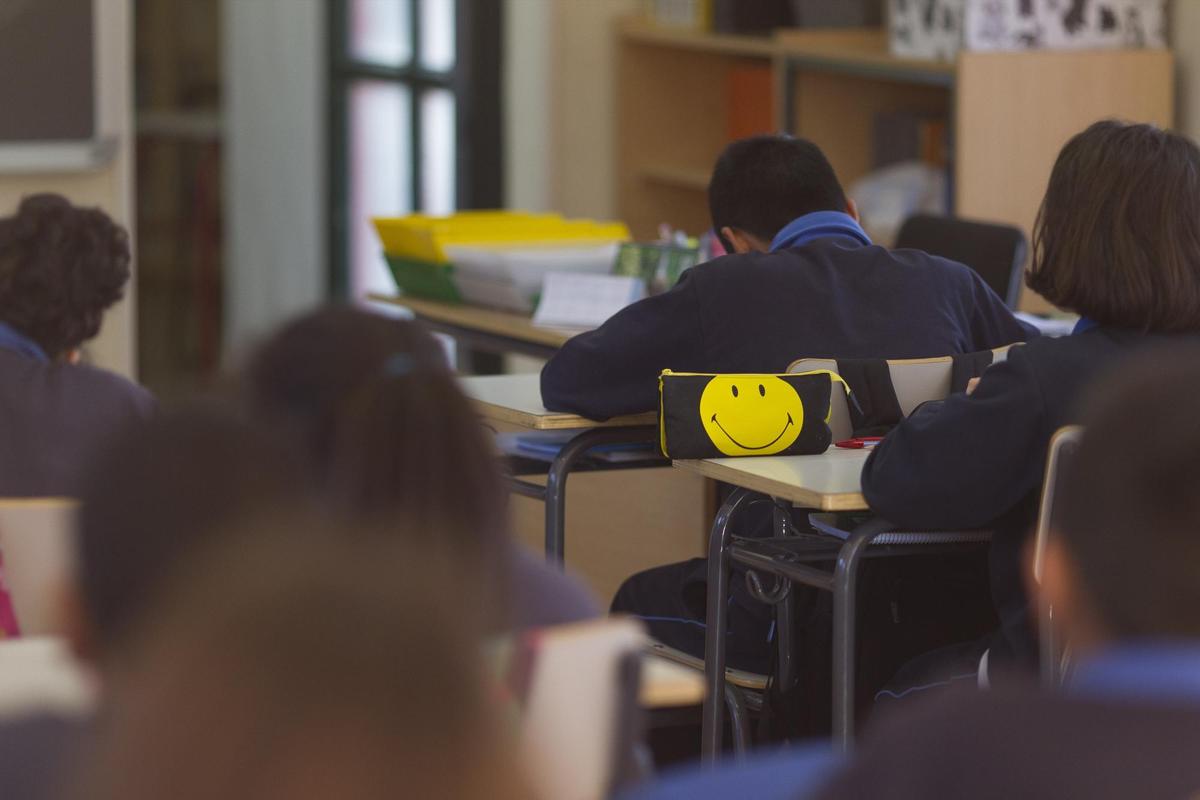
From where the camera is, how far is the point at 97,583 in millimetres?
1033

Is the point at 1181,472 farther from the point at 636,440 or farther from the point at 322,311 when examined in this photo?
the point at 636,440

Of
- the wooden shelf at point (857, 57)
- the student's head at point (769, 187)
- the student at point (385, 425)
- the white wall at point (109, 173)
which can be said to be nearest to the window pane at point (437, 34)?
the wooden shelf at point (857, 57)

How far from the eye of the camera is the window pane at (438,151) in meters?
5.95

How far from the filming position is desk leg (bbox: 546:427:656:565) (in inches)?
114

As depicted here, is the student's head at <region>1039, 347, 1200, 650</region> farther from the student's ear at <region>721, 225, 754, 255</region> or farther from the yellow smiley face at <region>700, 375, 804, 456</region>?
the student's ear at <region>721, 225, 754, 255</region>

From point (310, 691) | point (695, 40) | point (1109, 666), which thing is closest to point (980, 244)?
point (695, 40)

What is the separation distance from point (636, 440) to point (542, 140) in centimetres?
316

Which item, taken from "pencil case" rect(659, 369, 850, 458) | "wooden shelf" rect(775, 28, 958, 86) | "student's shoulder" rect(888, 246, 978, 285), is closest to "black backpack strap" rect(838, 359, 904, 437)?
"pencil case" rect(659, 369, 850, 458)

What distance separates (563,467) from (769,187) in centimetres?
62

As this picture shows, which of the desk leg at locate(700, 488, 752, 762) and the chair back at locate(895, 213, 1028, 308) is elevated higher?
the chair back at locate(895, 213, 1028, 308)

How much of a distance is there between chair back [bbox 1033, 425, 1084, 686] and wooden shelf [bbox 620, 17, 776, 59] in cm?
324

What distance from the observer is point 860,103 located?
5246mm

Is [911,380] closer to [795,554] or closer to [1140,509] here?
[795,554]

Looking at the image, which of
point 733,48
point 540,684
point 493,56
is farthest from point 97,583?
point 493,56
